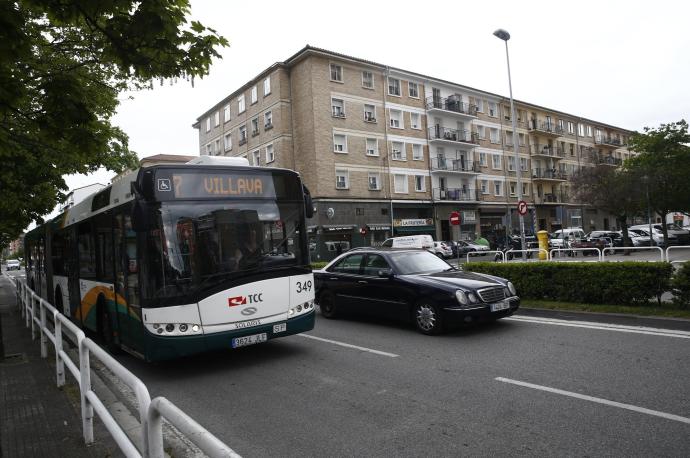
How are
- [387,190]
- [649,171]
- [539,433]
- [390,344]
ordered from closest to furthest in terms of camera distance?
[539,433] < [390,344] < [649,171] < [387,190]

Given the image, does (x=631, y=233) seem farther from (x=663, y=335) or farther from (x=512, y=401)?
(x=512, y=401)

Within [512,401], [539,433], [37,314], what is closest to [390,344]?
[512,401]

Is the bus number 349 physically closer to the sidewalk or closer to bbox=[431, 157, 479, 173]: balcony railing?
the sidewalk

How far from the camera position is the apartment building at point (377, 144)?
35.3 metres

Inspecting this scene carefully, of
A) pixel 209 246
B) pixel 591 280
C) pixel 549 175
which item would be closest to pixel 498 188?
pixel 549 175

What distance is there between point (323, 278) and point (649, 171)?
30.2 m

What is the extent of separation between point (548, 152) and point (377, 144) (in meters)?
26.3

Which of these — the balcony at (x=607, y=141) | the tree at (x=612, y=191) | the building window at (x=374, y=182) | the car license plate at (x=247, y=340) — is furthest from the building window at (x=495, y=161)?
the car license plate at (x=247, y=340)

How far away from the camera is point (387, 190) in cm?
3862

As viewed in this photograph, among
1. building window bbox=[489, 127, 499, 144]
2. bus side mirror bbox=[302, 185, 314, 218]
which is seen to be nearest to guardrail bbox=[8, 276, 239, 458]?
bus side mirror bbox=[302, 185, 314, 218]

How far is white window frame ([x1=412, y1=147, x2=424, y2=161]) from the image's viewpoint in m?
41.2

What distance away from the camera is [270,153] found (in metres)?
38.1

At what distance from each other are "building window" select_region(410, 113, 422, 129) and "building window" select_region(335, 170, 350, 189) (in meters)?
9.08

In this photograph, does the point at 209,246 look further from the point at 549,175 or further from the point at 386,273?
the point at 549,175
